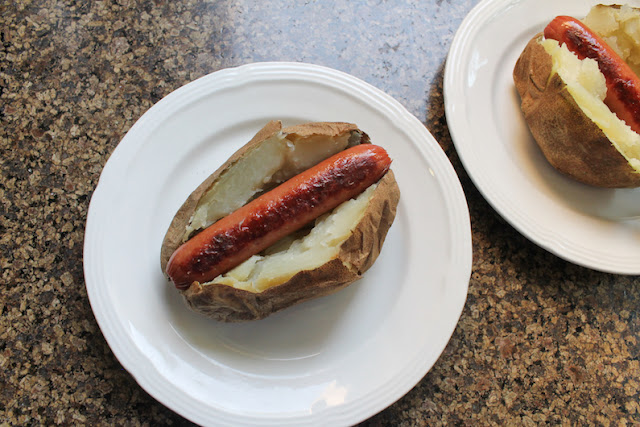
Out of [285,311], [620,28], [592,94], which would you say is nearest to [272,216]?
[285,311]

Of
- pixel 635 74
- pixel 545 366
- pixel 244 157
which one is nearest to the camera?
pixel 244 157

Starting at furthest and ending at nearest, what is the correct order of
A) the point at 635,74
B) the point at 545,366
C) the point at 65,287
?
the point at 635,74, the point at 545,366, the point at 65,287

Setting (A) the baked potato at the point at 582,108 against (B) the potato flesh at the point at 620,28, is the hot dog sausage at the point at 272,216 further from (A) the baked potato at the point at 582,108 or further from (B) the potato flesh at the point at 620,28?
(B) the potato flesh at the point at 620,28

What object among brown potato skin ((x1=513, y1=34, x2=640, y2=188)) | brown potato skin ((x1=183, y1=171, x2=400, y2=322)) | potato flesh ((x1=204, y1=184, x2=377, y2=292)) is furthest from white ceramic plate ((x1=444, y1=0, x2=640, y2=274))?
potato flesh ((x1=204, y1=184, x2=377, y2=292))

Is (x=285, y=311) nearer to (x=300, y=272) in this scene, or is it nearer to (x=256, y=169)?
(x=300, y=272)

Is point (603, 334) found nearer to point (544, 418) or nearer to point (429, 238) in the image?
point (544, 418)

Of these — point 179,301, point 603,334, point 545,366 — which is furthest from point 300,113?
point 603,334

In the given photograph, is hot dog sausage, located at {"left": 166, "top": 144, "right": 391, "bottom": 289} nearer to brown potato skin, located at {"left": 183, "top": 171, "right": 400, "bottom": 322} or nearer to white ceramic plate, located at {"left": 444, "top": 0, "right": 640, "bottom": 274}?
brown potato skin, located at {"left": 183, "top": 171, "right": 400, "bottom": 322}
